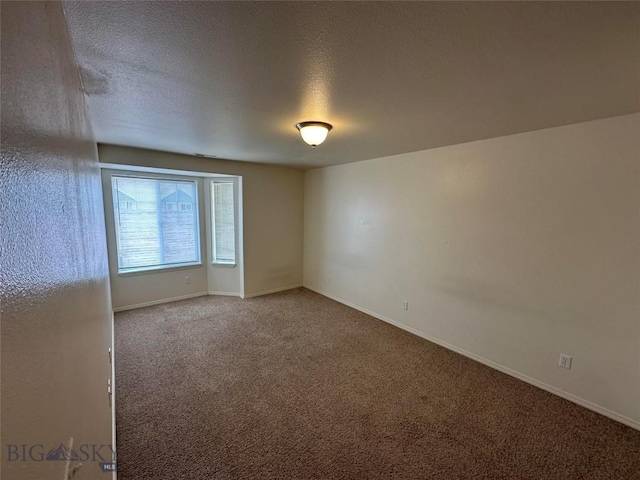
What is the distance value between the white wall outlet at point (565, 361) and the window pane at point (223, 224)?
449 centimetres

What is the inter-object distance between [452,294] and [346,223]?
1951 millimetres

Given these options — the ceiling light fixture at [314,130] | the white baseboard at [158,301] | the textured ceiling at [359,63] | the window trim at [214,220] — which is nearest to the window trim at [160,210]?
the window trim at [214,220]

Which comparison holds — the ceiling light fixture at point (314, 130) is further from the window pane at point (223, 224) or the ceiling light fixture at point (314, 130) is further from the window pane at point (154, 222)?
the window pane at point (154, 222)

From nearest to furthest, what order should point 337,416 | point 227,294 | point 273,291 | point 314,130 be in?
1. point 337,416
2. point 314,130
3. point 227,294
4. point 273,291

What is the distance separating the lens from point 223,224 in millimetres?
4988

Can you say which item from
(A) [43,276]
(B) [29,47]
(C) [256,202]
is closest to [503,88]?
(B) [29,47]

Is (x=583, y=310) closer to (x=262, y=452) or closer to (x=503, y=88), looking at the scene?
(x=503, y=88)

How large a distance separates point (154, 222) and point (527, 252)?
4947 millimetres

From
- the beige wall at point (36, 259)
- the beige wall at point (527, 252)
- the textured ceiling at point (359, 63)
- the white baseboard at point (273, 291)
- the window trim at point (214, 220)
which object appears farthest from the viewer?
the white baseboard at point (273, 291)

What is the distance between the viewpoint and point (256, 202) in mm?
4867

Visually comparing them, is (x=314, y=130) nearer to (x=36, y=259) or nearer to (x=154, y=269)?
(x=36, y=259)

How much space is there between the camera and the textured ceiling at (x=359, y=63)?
1.12m

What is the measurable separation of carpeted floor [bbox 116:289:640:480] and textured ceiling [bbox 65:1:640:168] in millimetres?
2355

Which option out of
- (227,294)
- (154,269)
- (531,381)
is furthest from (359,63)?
(227,294)
